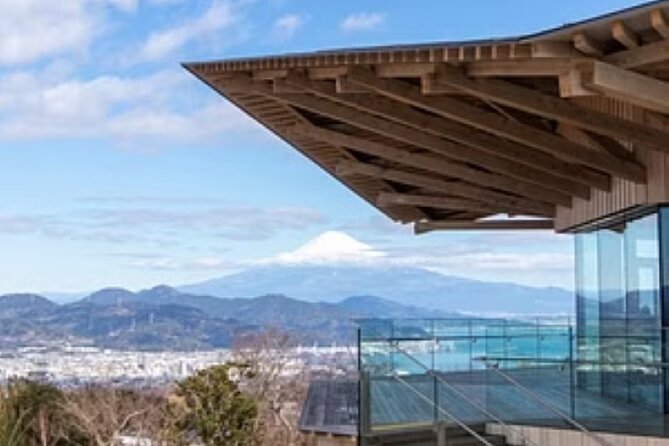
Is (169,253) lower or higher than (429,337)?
higher

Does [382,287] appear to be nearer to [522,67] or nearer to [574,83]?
[522,67]

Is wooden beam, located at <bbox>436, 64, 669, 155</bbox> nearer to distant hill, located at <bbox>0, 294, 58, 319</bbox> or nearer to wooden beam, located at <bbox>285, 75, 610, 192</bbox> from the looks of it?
wooden beam, located at <bbox>285, 75, 610, 192</bbox>

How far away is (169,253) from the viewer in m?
95.4

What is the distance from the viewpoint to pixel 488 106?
35.7ft

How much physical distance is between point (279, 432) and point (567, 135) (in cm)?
1465

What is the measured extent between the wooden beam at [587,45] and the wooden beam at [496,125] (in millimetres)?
2266

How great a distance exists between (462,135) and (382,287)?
291 ft

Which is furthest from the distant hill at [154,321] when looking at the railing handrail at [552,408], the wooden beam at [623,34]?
the wooden beam at [623,34]

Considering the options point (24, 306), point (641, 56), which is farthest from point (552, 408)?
point (24, 306)

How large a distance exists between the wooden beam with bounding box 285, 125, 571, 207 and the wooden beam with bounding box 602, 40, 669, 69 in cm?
581

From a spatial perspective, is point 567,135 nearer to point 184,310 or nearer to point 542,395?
point 542,395

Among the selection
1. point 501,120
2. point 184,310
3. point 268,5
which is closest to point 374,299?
point 184,310

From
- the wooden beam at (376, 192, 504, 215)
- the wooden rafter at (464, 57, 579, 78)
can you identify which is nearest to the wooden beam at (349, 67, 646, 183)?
the wooden rafter at (464, 57, 579, 78)

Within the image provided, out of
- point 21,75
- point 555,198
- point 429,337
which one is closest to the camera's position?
point 429,337
